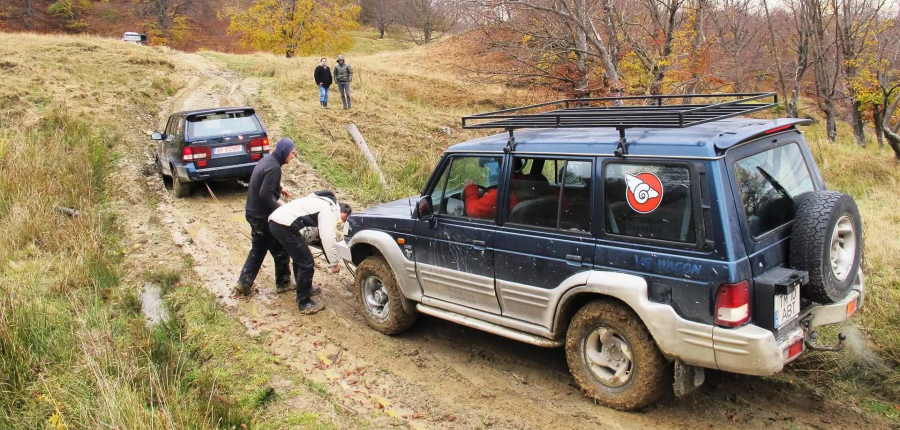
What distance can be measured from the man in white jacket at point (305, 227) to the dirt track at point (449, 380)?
34 centimetres

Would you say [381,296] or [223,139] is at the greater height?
[223,139]

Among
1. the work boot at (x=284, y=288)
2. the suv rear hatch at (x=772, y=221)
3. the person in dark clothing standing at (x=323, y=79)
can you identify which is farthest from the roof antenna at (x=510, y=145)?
the person in dark clothing standing at (x=323, y=79)

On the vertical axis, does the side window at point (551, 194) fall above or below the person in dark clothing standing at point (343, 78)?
below

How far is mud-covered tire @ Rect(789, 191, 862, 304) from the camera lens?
13.0 ft

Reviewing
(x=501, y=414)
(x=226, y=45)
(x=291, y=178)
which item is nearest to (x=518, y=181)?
(x=501, y=414)

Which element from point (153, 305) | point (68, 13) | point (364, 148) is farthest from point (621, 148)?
point (68, 13)

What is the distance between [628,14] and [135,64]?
63.8 ft

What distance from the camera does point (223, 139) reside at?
36.4ft

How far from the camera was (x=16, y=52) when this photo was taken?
904 inches

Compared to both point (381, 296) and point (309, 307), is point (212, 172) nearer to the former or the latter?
point (309, 307)

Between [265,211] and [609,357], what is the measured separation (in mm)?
4052

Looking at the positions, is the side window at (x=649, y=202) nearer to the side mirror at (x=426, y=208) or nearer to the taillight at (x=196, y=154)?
the side mirror at (x=426, y=208)

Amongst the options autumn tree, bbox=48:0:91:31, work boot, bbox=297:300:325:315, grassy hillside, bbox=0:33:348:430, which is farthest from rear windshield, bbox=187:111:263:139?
autumn tree, bbox=48:0:91:31

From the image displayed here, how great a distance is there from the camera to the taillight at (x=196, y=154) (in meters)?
10.9
